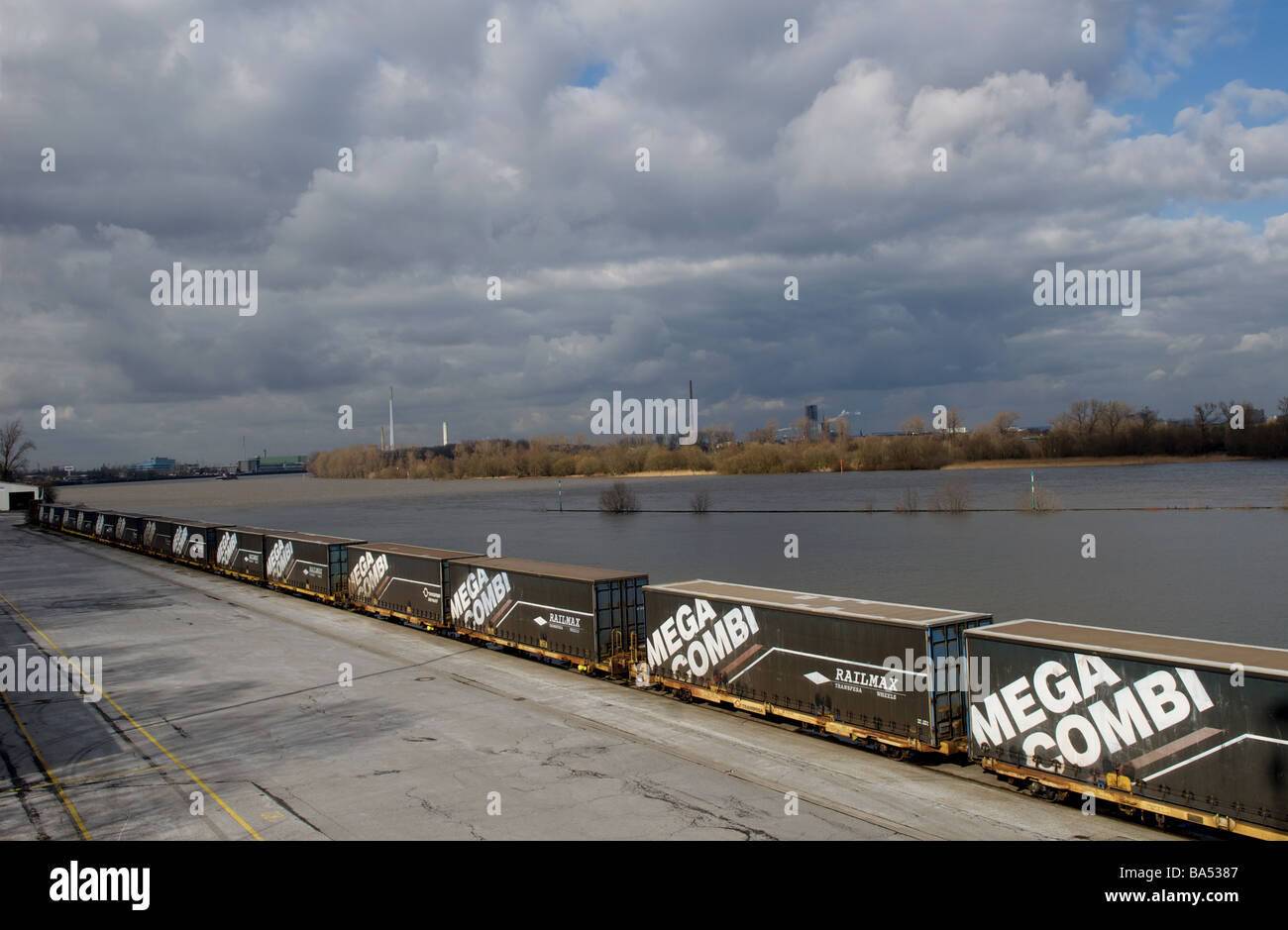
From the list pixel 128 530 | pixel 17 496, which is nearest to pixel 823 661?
pixel 128 530

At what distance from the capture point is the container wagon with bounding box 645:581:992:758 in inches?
782

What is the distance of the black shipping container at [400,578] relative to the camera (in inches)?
1513

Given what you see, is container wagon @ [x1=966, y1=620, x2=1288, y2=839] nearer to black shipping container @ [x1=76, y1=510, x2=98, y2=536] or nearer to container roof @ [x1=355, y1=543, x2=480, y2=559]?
container roof @ [x1=355, y1=543, x2=480, y2=559]

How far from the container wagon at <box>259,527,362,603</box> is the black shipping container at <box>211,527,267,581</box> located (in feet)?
3.45

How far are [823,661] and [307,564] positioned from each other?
37522 mm

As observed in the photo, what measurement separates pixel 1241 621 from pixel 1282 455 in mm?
188075

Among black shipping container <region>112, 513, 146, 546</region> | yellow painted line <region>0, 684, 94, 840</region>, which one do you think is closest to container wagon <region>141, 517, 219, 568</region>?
black shipping container <region>112, 513, 146, 546</region>

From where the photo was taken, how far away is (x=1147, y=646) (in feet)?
56.3

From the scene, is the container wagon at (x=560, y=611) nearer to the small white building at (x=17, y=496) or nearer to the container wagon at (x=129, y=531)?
the container wagon at (x=129, y=531)

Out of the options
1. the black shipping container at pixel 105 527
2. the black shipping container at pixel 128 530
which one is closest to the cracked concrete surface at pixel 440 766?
the black shipping container at pixel 128 530

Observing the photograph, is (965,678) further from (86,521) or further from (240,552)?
(86,521)
